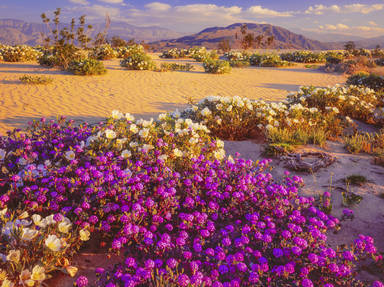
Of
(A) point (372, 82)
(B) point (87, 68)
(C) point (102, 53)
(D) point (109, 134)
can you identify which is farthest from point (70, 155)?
(C) point (102, 53)

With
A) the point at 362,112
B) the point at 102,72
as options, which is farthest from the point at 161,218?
the point at 102,72

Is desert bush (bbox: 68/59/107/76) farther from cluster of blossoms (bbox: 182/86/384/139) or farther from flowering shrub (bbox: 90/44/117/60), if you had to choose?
cluster of blossoms (bbox: 182/86/384/139)

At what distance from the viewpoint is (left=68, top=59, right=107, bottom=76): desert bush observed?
37.3 ft

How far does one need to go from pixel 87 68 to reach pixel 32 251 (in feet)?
35.6

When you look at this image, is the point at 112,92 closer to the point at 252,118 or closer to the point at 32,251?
the point at 252,118

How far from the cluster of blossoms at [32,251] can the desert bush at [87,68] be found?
10.4 metres

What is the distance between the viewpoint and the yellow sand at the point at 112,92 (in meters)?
6.67

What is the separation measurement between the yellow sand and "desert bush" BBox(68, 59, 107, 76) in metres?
0.34

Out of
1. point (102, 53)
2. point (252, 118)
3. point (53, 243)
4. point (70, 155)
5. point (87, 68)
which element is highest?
point (102, 53)

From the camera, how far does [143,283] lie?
1975mm

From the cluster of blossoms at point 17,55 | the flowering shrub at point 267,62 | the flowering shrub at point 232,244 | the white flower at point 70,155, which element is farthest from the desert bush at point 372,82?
the cluster of blossoms at point 17,55

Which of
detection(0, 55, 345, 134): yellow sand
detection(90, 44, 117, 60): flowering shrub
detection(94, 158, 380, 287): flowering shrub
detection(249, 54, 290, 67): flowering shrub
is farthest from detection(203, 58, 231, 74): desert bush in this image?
detection(94, 158, 380, 287): flowering shrub

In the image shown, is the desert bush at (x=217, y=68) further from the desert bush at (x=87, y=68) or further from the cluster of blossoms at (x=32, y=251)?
the cluster of blossoms at (x=32, y=251)

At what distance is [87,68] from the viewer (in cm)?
1143
